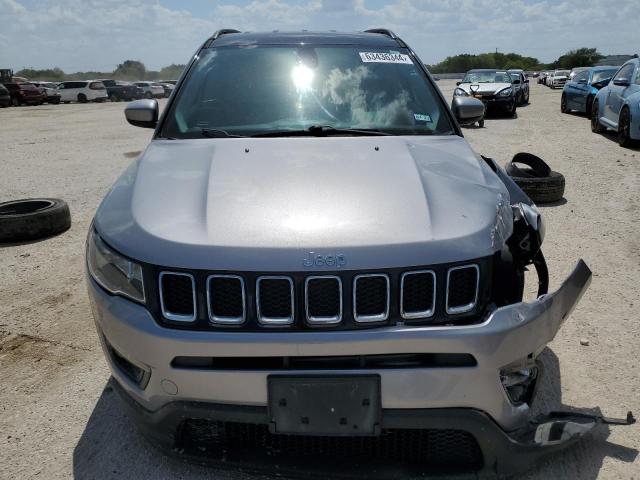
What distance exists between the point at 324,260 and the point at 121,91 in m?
40.8

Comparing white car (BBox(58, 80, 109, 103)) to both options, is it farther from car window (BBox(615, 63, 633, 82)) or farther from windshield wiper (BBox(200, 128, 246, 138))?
windshield wiper (BBox(200, 128, 246, 138))

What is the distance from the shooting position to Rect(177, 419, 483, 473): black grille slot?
2113 millimetres

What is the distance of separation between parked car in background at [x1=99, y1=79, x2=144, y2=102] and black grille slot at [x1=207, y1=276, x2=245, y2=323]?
1563 inches

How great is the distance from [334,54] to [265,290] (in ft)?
6.89

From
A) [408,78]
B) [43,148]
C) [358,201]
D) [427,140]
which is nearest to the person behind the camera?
[358,201]

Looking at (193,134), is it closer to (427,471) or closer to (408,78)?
(408,78)

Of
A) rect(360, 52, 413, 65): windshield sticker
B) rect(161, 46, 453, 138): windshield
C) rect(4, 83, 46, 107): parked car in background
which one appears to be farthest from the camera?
rect(4, 83, 46, 107): parked car in background

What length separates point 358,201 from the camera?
224 cm

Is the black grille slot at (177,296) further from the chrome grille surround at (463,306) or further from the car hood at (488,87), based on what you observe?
the car hood at (488,87)

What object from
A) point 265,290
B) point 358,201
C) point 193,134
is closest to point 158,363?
point 265,290

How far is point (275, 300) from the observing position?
1984 mm

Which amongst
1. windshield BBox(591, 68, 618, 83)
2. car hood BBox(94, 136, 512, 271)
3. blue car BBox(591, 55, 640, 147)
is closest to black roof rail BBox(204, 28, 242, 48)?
car hood BBox(94, 136, 512, 271)

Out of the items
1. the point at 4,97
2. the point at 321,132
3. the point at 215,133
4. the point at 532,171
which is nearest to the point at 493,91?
the point at 532,171

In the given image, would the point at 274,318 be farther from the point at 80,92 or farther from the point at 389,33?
the point at 80,92
